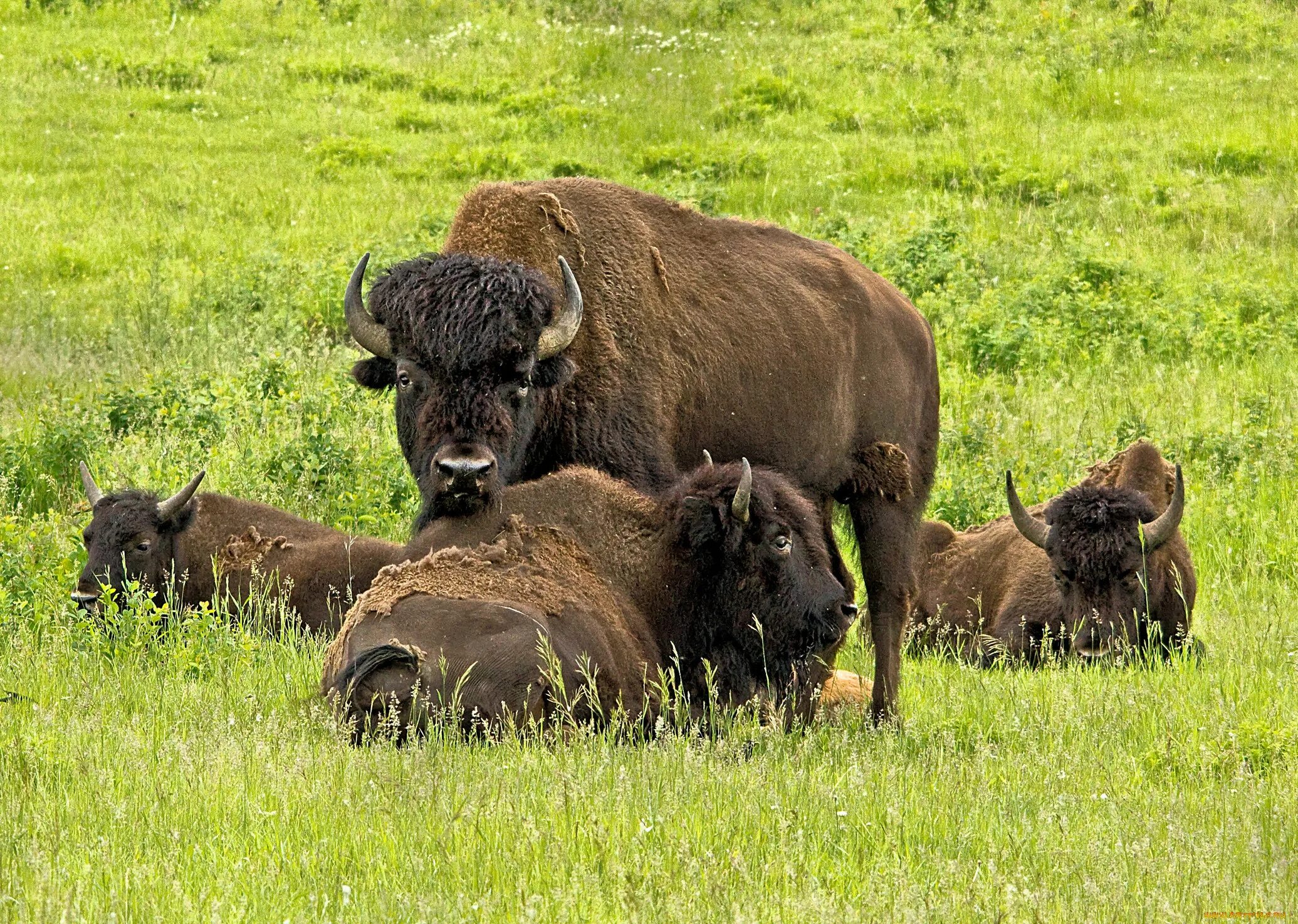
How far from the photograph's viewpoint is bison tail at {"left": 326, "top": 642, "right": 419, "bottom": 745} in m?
6.16

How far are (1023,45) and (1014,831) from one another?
74.5 feet

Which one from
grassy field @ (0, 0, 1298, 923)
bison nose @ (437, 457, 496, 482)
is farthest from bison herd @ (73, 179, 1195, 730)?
grassy field @ (0, 0, 1298, 923)

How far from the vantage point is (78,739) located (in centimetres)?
588

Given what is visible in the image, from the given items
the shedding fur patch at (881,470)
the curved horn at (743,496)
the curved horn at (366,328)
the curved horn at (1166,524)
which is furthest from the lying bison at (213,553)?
the curved horn at (1166,524)

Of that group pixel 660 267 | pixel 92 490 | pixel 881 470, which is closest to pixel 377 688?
pixel 660 267

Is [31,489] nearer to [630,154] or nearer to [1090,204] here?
[630,154]

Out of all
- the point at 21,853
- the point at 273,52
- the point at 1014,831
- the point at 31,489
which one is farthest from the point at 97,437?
the point at 273,52

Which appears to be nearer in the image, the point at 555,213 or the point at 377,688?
the point at 377,688

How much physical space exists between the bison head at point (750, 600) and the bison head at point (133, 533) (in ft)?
11.6

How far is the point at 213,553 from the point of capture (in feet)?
33.2

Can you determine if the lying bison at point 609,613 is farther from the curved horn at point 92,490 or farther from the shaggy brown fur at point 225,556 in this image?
the curved horn at point 92,490

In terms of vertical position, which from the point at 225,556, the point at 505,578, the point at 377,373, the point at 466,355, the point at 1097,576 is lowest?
the point at 225,556

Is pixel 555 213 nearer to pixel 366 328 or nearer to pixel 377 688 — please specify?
pixel 366 328

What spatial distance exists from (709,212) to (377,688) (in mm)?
14356
